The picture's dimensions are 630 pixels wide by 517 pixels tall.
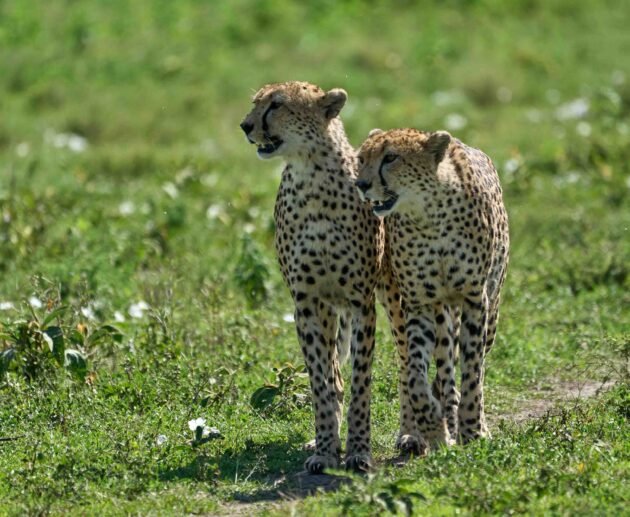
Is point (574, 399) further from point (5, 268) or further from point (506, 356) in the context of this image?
point (5, 268)

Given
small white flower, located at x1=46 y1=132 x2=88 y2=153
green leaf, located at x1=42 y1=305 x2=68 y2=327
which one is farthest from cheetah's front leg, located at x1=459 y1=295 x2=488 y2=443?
small white flower, located at x1=46 y1=132 x2=88 y2=153

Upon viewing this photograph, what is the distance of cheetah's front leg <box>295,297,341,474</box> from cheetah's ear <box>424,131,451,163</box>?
2.84 feet

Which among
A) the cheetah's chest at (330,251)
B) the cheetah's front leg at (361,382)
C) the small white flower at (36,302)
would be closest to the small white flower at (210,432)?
the cheetah's front leg at (361,382)

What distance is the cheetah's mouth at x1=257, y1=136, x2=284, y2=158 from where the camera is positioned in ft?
21.5

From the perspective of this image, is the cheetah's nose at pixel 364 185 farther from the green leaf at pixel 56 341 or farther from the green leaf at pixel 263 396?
the green leaf at pixel 56 341

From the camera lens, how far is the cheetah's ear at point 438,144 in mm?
6570

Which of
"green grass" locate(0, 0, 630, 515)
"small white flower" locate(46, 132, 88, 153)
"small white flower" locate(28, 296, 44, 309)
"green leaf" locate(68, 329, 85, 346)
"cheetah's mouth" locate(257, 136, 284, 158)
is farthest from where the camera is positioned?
"small white flower" locate(46, 132, 88, 153)

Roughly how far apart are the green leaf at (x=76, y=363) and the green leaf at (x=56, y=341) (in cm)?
3

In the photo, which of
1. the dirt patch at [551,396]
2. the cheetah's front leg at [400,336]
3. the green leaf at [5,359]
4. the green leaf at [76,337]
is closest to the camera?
the cheetah's front leg at [400,336]

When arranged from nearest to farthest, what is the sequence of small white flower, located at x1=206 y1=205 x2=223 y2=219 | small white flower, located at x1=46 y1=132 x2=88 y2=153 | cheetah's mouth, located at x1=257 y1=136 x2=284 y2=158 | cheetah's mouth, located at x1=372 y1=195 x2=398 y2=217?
cheetah's mouth, located at x1=372 y1=195 x2=398 y2=217 < cheetah's mouth, located at x1=257 y1=136 x2=284 y2=158 < small white flower, located at x1=206 y1=205 x2=223 y2=219 < small white flower, located at x1=46 y1=132 x2=88 y2=153

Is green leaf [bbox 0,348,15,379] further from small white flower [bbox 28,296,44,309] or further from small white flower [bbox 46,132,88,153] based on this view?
small white flower [bbox 46,132,88,153]

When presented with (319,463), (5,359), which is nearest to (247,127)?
(319,463)

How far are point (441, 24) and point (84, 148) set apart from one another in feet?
18.8

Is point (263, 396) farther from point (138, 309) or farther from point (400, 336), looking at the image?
point (138, 309)
